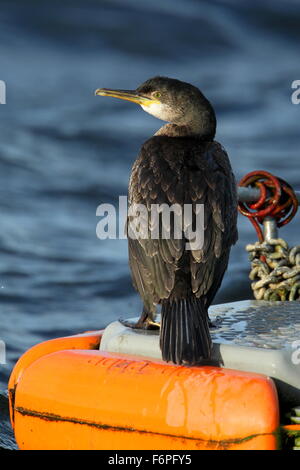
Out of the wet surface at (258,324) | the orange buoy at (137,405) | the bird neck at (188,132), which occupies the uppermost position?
the bird neck at (188,132)

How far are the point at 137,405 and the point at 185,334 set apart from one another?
320mm

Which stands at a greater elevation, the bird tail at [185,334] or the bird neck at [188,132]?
the bird neck at [188,132]

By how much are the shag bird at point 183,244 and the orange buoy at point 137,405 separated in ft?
0.46

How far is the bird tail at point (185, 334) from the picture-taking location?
2.44m

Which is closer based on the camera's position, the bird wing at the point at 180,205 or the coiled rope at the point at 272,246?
the bird wing at the point at 180,205

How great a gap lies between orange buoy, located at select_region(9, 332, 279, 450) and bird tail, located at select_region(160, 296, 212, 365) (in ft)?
0.13

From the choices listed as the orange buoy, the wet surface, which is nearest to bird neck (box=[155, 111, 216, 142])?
the wet surface

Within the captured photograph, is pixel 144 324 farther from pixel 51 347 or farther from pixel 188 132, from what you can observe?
pixel 188 132

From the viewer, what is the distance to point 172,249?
2652 millimetres

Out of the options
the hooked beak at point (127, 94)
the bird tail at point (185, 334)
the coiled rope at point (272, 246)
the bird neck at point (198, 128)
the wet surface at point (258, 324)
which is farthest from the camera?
the coiled rope at point (272, 246)

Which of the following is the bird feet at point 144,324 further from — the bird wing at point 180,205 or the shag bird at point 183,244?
the bird wing at point 180,205

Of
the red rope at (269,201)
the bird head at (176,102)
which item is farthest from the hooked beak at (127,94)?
the red rope at (269,201)
